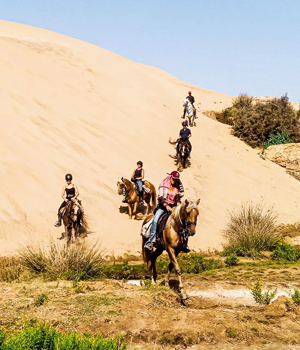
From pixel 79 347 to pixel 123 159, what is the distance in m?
16.4

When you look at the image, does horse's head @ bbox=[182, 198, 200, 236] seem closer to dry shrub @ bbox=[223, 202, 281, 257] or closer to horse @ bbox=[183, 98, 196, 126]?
dry shrub @ bbox=[223, 202, 281, 257]

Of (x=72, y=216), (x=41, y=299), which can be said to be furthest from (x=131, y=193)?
(x=41, y=299)

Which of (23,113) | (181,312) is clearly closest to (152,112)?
(23,113)

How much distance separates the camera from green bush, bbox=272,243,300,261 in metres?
13.7

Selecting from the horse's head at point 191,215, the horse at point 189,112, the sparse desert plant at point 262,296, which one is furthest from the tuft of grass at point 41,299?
the horse at point 189,112

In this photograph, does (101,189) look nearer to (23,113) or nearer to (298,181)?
(23,113)

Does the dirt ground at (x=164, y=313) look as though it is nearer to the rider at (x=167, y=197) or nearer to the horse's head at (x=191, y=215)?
the rider at (x=167, y=197)

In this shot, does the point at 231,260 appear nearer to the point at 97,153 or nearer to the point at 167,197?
the point at 167,197

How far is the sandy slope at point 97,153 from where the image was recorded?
638 inches

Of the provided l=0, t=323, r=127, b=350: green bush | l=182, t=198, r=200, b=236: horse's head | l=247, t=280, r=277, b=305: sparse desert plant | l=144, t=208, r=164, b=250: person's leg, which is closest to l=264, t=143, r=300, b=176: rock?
l=247, t=280, r=277, b=305: sparse desert plant

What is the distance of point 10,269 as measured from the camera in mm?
11250

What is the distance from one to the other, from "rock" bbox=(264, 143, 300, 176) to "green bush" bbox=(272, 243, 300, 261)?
542 inches

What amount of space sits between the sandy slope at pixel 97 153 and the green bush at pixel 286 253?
9.39ft

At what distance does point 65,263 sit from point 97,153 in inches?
430
